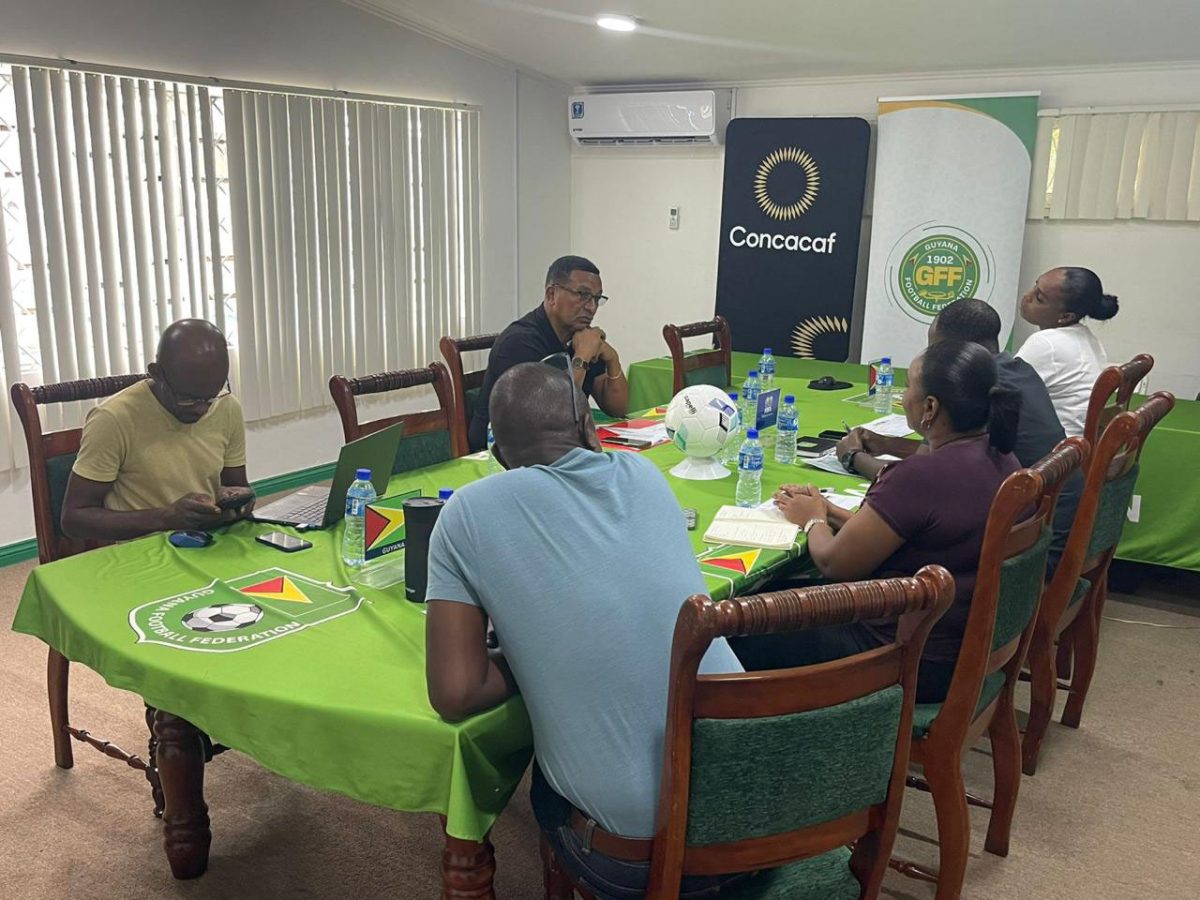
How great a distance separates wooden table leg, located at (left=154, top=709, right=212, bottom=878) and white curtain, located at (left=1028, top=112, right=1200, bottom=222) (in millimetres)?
4587

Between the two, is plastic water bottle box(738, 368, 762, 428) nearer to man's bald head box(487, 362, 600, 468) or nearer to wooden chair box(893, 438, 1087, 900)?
wooden chair box(893, 438, 1087, 900)

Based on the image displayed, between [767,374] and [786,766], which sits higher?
[767,374]

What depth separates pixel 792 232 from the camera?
18.1 feet

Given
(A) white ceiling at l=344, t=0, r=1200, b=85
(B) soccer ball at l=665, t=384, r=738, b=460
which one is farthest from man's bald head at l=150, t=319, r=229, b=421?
Answer: (A) white ceiling at l=344, t=0, r=1200, b=85

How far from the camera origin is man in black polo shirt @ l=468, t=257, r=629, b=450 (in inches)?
128

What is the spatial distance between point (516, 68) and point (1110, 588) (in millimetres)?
4274

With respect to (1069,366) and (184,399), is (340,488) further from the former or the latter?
(1069,366)

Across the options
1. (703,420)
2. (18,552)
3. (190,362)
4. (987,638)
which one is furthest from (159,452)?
(18,552)

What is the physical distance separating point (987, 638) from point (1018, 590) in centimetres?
15

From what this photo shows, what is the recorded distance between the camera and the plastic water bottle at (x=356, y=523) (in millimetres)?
2047

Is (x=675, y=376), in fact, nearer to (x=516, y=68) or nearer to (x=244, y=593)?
(x=244, y=593)

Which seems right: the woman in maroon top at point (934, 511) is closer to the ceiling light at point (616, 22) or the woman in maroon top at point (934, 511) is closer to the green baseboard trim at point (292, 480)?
the green baseboard trim at point (292, 480)

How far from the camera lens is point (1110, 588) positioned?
3.90 metres

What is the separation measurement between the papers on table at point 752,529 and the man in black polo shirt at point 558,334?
3.25ft
